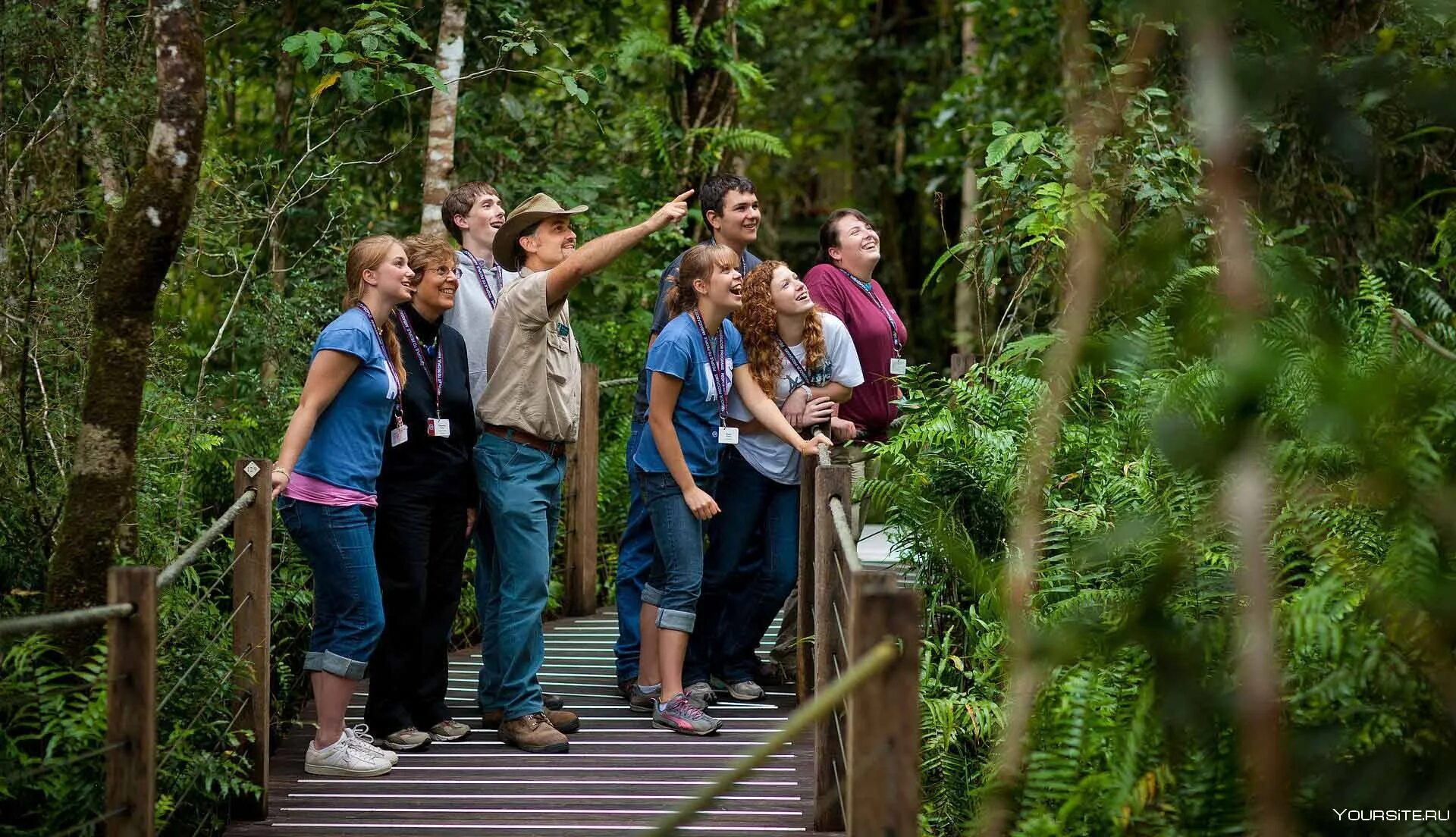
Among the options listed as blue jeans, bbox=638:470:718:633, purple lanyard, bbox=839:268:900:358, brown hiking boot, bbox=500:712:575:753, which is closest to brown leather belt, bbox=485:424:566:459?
blue jeans, bbox=638:470:718:633

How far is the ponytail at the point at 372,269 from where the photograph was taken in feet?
17.2

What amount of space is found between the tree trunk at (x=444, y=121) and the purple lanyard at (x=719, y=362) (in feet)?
8.18

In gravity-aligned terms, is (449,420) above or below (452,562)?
above

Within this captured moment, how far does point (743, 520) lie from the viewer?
621 cm

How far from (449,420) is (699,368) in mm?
959

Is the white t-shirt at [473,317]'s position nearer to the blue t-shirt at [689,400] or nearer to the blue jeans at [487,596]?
the blue jeans at [487,596]

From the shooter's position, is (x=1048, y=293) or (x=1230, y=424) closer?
(x=1230, y=424)

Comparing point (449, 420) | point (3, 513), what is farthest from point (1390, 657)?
point (3, 513)

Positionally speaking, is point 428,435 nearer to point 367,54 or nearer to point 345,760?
point 345,760

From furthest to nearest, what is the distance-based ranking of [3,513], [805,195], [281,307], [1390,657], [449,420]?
[805,195] < [281,307] < [449,420] < [3,513] < [1390,657]

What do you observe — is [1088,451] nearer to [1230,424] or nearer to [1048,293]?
[1048,293]

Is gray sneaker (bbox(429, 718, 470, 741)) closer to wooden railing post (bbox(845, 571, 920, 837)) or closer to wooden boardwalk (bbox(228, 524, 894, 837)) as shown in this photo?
wooden boardwalk (bbox(228, 524, 894, 837))

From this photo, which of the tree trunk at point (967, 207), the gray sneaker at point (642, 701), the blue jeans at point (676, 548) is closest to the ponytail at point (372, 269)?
the blue jeans at point (676, 548)

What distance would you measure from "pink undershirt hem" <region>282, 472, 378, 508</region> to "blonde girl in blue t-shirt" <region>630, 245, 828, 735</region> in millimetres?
1191
